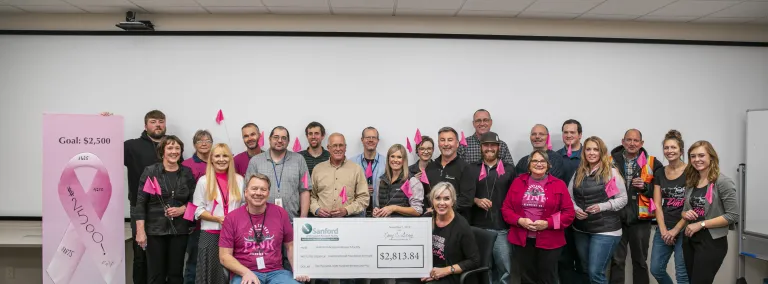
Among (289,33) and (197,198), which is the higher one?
(289,33)

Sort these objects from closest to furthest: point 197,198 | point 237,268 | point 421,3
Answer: point 237,268 < point 197,198 < point 421,3

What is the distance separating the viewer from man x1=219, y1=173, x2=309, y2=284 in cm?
303

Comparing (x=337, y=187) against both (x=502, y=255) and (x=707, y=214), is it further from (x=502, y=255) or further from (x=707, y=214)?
(x=707, y=214)

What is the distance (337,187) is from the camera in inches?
150

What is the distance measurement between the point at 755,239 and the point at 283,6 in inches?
199

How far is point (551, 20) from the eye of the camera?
5066 mm

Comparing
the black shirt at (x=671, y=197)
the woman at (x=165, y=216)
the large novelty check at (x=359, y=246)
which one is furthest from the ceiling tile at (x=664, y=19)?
the woman at (x=165, y=216)

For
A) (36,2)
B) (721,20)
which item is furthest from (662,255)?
(36,2)

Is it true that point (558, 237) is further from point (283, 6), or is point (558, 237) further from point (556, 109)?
point (283, 6)

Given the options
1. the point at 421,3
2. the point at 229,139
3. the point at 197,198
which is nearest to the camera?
the point at 197,198

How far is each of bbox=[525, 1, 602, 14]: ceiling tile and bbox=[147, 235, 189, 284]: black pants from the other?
3.67 metres

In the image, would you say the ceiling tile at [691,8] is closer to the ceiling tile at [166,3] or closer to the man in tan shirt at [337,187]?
the man in tan shirt at [337,187]

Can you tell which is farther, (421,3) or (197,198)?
(421,3)

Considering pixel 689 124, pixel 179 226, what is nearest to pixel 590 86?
pixel 689 124
